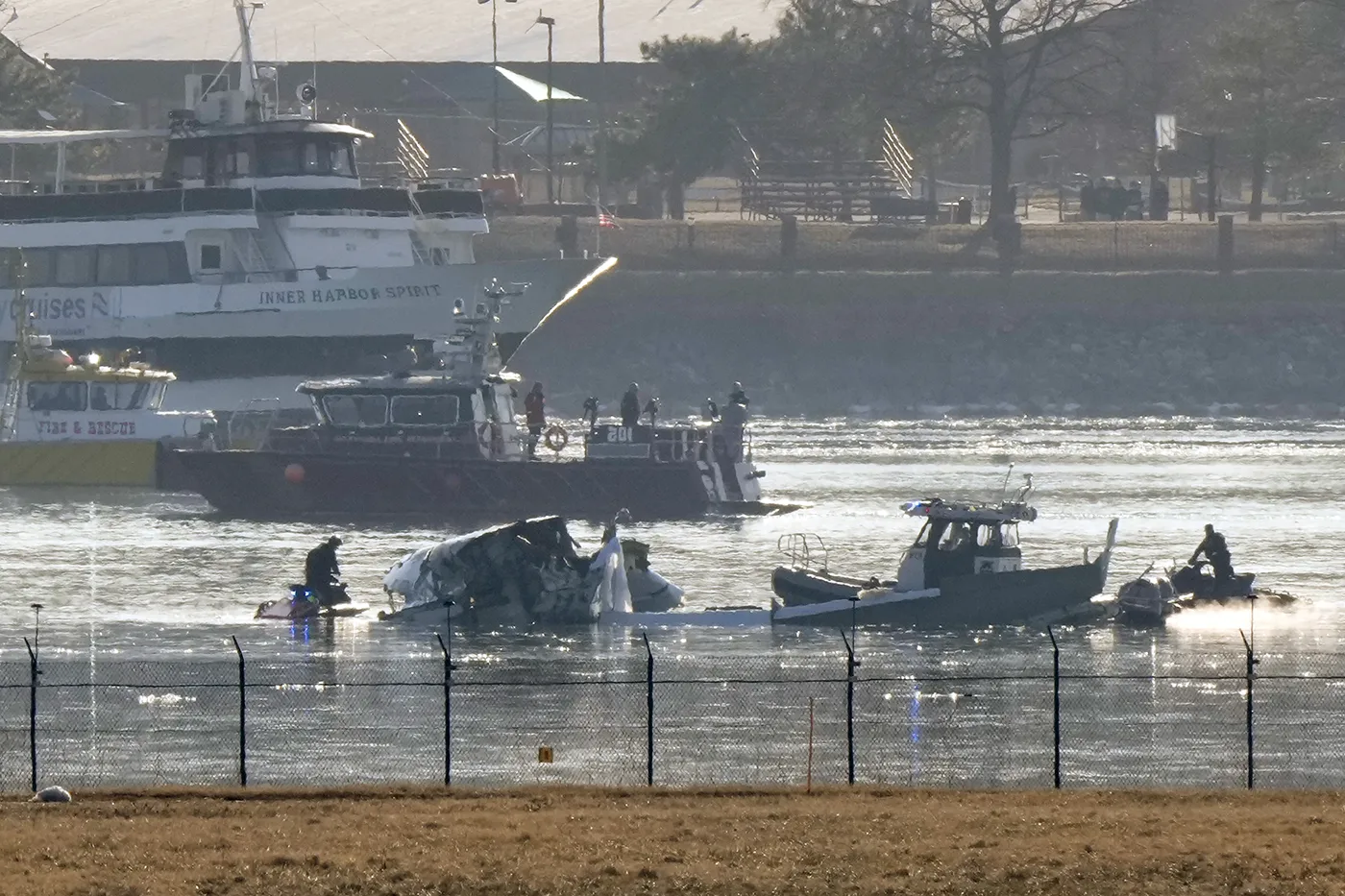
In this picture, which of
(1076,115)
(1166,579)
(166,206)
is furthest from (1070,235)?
(1166,579)

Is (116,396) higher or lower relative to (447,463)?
higher

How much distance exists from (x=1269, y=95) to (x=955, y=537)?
60.4m

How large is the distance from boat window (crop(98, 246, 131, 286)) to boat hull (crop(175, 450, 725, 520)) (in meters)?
17.2

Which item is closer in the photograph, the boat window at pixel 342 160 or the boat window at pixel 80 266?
the boat window at pixel 80 266

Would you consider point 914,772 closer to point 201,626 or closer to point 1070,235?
point 201,626

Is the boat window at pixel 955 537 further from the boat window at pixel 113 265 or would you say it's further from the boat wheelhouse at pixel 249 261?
the boat window at pixel 113 265

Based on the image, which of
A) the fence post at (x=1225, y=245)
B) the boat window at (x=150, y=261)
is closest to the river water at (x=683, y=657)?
the boat window at (x=150, y=261)

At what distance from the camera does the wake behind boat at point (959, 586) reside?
35.8 meters

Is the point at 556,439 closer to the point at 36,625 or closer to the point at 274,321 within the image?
the point at 274,321

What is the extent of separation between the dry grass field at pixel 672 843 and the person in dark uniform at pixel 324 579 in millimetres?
14382

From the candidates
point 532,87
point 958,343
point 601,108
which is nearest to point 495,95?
point 601,108

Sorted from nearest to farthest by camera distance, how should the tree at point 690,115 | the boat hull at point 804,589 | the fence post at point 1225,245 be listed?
the boat hull at point 804,589 < the fence post at point 1225,245 < the tree at point 690,115

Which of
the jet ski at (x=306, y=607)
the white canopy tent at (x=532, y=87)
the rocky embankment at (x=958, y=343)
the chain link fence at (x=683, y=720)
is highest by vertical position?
the white canopy tent at (x=532, y=87)

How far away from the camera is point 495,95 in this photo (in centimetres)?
10375
